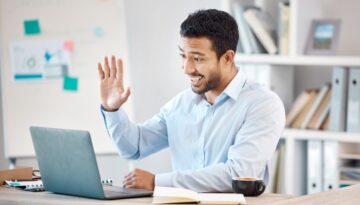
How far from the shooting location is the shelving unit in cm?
402

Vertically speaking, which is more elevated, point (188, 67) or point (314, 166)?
point (188, 67)

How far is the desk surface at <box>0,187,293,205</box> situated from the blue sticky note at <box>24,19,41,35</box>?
2.13 meters

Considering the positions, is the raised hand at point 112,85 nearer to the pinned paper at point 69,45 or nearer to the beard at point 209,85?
the beard at point 209,85

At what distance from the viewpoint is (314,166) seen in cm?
416

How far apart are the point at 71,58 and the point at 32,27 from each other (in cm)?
28

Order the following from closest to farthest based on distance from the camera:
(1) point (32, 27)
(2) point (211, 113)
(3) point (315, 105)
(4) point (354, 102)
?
(2) point (211, 113) < (4) point (354, 102) < (3) point (315, 105) < (1) point (32, 27)

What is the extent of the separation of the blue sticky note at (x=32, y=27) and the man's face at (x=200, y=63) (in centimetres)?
182

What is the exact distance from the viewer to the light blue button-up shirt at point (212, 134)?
8.34 feet

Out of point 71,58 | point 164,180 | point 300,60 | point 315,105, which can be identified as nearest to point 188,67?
point 164,180

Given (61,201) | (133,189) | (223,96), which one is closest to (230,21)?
(223,96)

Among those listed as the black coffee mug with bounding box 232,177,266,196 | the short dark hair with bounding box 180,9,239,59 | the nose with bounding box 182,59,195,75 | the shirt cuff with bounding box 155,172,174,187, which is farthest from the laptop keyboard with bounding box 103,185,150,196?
the short dark hair with bounding box 180,9,239,59

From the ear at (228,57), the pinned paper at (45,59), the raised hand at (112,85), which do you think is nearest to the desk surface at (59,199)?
the raised hand at (112,85)

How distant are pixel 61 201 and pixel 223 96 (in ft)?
2.84

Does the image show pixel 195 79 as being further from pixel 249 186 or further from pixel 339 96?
pixel 339 96
